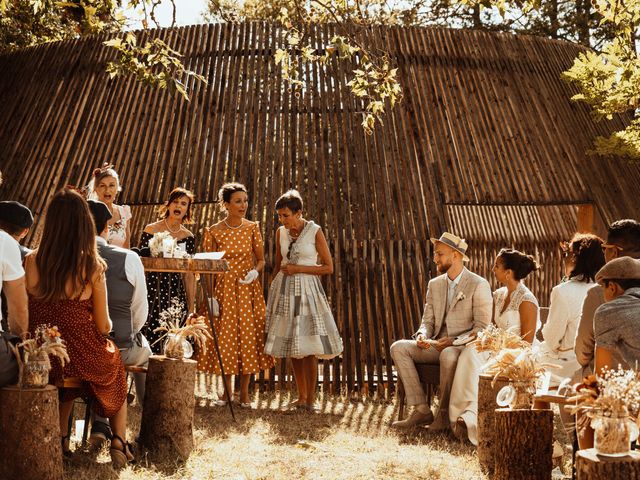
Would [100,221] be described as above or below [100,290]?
above

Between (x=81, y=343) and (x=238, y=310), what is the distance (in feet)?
7.87

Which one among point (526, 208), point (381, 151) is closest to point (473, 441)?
point (381, 151)

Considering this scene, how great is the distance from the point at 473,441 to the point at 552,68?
16.7ft

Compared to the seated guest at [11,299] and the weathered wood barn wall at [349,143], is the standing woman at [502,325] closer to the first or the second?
the weathered wood barn wall at [349,143]

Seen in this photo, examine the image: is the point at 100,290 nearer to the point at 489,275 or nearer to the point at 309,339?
the point at 309,339

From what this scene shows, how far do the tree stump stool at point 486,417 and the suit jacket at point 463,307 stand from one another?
1386 mm

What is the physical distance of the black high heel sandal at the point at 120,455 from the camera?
4.19 m

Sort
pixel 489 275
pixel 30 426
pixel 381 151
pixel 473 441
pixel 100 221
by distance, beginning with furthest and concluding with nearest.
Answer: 1. pixel 489 275
2. pixel 381 151
3. pixel 473 441
4. pixel 100 221
5. pixel 30 426

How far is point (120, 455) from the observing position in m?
4.20

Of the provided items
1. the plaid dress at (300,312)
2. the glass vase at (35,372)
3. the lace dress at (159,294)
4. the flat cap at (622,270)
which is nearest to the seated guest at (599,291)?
the flat cap at (622,270)

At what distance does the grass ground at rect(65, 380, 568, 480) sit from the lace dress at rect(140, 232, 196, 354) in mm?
543

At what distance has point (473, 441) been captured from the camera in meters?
5.22

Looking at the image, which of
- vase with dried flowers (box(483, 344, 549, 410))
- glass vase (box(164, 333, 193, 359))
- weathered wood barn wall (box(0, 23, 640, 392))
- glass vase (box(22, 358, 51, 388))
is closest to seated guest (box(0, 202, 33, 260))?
glass vase (box(22, 358, 51, 388))

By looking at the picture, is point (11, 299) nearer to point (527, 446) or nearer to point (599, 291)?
point (527, 446)
